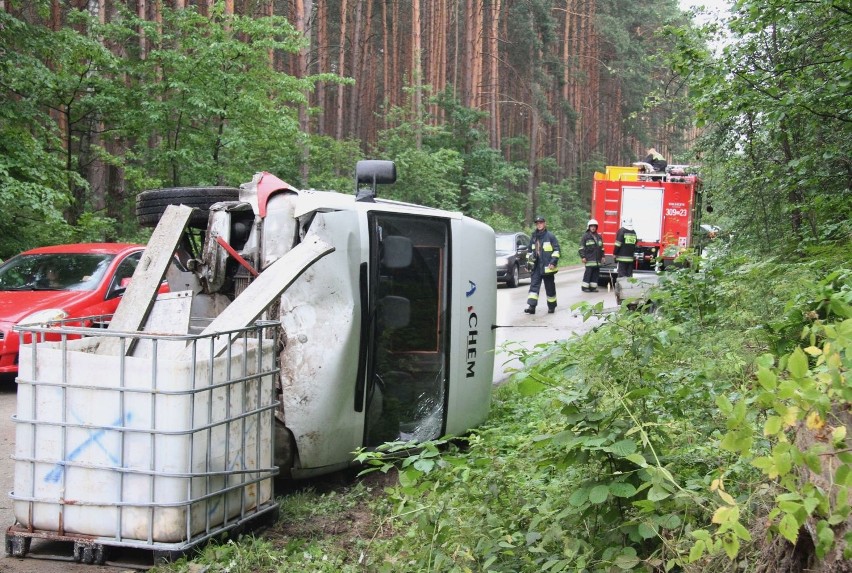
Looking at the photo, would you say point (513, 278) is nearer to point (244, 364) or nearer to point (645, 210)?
point (645, 210)

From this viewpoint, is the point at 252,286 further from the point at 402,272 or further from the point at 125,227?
the point at 125,227

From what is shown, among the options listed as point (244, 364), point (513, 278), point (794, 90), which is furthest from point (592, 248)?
point (244, 364)

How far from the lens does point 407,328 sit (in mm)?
5832

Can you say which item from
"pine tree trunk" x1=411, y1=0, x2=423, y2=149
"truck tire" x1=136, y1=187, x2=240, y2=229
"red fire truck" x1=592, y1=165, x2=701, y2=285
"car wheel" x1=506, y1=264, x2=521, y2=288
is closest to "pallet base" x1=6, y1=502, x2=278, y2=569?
"truck tire" x1=136, y1=187, x2=240, y2=229

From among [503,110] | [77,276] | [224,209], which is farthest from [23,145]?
[503,110]

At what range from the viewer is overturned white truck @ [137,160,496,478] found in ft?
16.8

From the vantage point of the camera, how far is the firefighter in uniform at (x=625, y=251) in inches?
766

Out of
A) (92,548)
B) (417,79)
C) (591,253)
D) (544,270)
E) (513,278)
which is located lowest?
(513,278)

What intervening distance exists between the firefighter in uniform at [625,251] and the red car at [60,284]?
1196cm

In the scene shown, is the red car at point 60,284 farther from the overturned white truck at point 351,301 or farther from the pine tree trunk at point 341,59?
the pine tree trunk at point 341,59

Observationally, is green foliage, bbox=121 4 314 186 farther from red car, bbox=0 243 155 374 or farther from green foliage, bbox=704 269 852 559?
green foliage, bbox=704 269 852 559

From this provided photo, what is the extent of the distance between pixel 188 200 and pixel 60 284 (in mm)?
4701

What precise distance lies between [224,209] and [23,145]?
335 inches

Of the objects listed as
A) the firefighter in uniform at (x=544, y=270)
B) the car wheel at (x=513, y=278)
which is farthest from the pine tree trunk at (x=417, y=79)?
the firefighter in uniform at (x=544, y=270)
